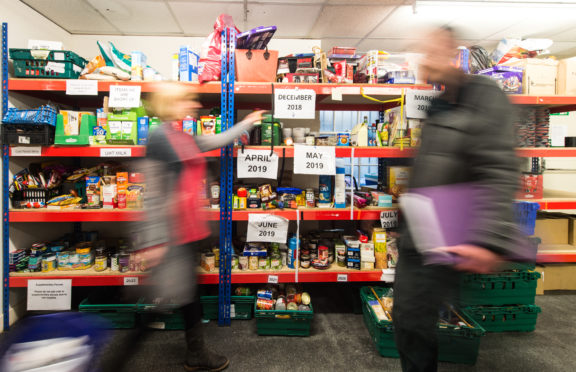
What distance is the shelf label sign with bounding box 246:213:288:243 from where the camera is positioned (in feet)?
7.91

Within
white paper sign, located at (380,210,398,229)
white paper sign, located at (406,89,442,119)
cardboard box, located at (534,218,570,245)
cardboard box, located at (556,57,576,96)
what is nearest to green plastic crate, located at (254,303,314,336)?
white paper sign, located at (380,210,398,229)

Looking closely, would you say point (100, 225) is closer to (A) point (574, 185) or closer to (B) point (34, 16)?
(B) point (34, 16)

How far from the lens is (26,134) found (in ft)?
7.29

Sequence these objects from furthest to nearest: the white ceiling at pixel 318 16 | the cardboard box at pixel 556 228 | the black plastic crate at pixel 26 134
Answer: the cardboard box at pixel 556 228 < the white ceiling at pixel 318 16 < the black plastic crate at pixel 26 134

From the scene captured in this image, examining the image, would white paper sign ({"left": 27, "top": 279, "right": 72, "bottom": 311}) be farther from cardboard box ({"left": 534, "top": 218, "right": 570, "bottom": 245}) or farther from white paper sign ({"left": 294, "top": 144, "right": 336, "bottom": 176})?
cardboard box ({"left": 534, "top": 218, "right": 570, "bottom": 245})

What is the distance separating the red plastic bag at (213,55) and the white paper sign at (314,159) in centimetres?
90

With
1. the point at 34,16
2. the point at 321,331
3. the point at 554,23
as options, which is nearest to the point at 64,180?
the point at 34,16

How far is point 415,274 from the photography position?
1.18m

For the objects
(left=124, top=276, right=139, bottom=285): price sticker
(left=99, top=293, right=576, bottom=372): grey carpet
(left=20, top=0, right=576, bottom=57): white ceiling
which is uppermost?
(left=20, top=0, right=576, bottom=57): white ceiling

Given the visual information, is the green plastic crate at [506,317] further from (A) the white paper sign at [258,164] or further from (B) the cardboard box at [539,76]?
(A) the white paper sign at [258,164]

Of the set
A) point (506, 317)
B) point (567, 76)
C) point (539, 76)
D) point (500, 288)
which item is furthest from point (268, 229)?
point (567, 76)

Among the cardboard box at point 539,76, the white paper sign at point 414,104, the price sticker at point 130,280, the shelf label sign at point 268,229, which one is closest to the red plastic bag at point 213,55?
the shelf label sign at point 268,229

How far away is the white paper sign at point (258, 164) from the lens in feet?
7.72

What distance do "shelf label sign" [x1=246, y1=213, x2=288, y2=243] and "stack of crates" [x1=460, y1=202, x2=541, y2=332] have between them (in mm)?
1565
